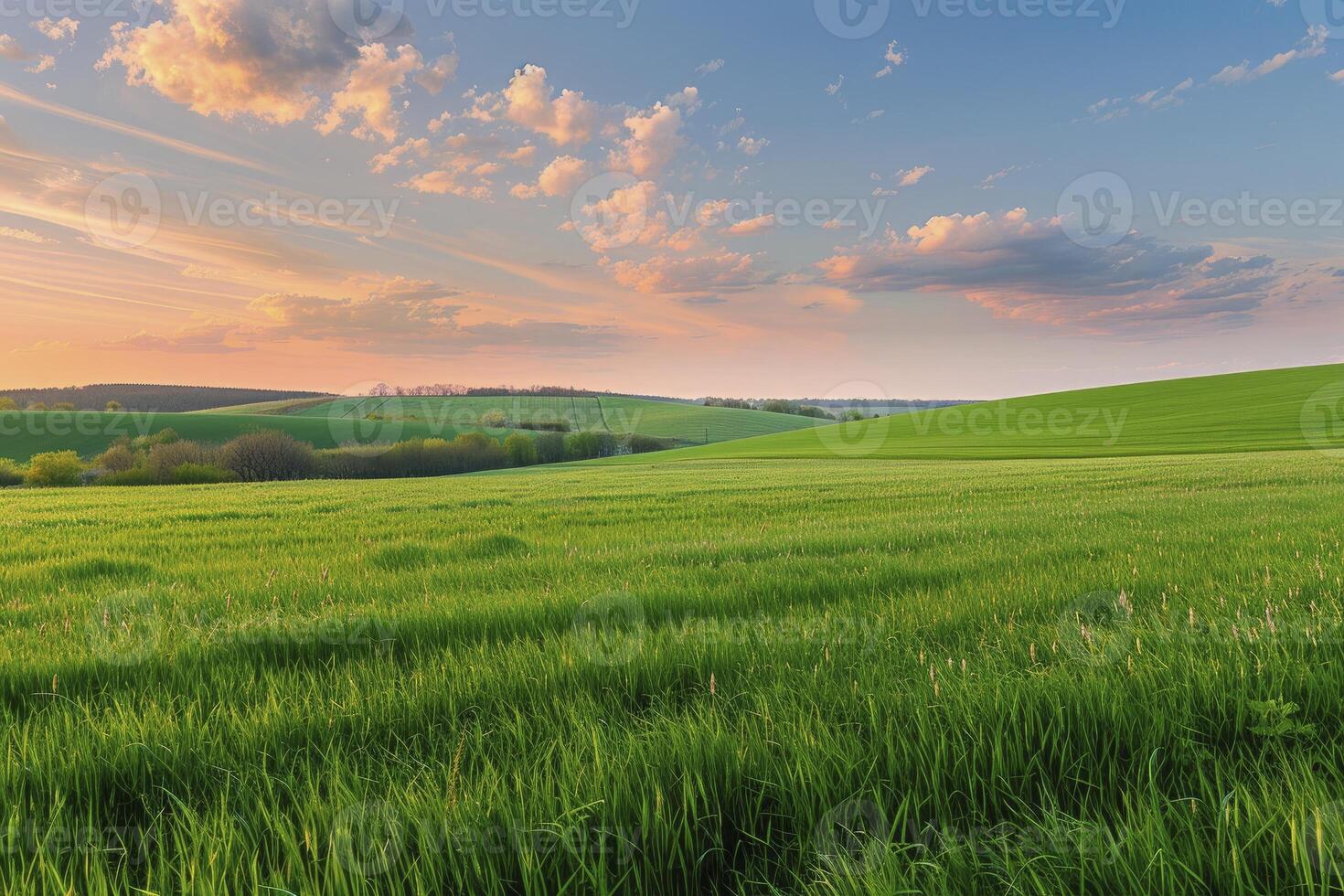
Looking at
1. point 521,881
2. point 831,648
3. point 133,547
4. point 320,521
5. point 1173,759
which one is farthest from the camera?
point 320,521

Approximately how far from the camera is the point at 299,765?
222 cm

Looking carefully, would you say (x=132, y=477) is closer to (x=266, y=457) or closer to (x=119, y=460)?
(x=119, y=460)

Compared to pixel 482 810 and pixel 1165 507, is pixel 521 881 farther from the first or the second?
pixel 1165 507

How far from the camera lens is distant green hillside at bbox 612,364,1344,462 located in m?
48.5

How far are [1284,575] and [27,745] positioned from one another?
735 centimetres

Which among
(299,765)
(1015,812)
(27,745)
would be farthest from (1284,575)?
(27,745)

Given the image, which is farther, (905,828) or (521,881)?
(905,828)

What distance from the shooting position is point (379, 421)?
4422 inches

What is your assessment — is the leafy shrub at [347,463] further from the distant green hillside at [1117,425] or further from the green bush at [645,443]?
the green bush at [645,443]
